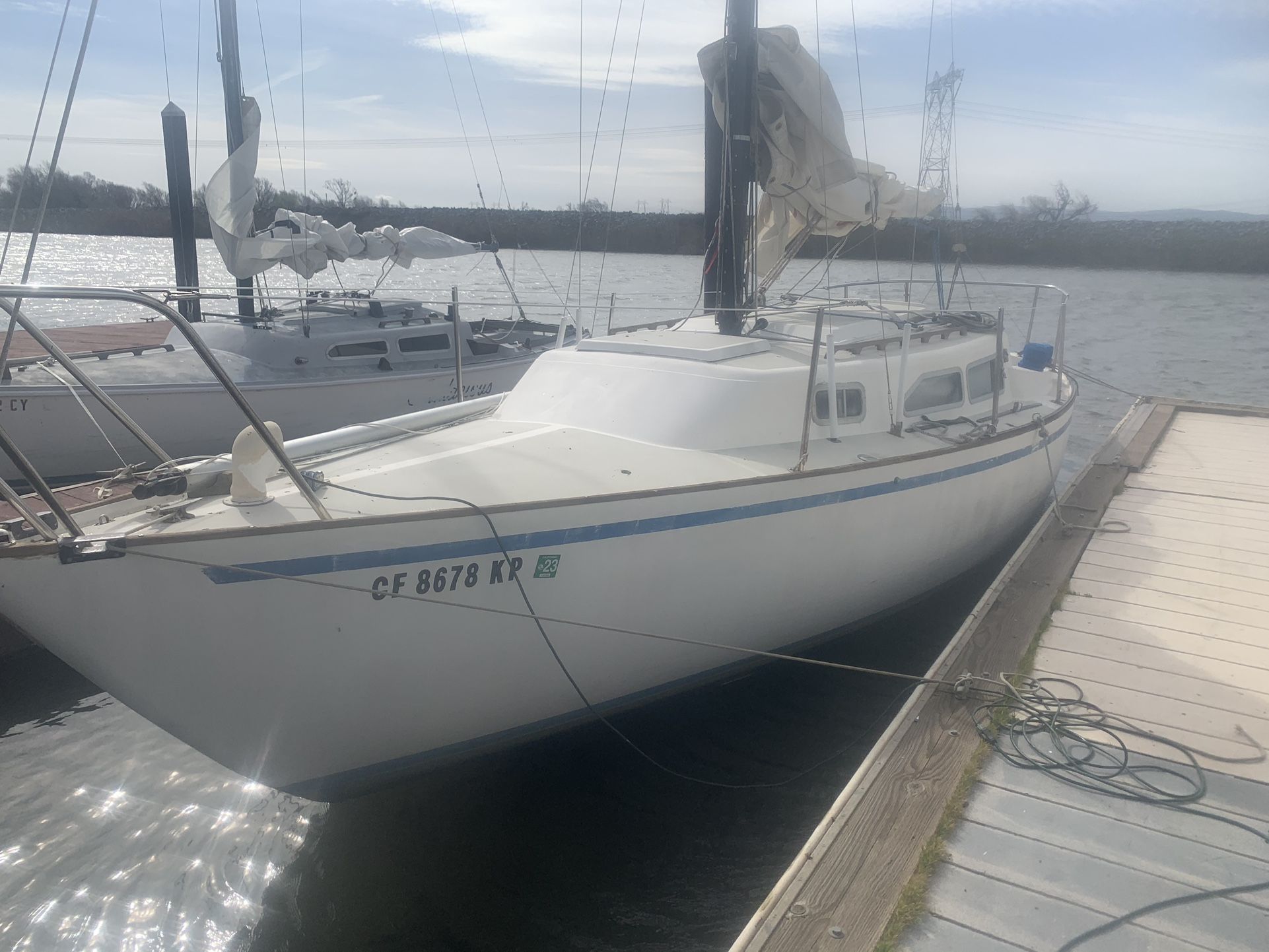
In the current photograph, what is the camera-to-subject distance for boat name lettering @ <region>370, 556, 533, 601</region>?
390 cm

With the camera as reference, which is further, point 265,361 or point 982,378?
point 265,361

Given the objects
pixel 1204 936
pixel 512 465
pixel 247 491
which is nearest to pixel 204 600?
pixel 247 491

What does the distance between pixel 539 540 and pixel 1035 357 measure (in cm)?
731

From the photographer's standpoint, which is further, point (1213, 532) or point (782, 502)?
point (1213, 532)

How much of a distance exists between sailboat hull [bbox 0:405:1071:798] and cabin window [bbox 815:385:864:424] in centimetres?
56

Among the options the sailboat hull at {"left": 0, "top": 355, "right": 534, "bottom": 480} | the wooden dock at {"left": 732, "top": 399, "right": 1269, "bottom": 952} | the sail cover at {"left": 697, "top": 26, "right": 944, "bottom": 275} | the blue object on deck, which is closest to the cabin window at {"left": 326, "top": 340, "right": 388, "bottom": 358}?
the sailboat hull at {"left": 0, "top": 355, "right": 534, "bottom": 480}

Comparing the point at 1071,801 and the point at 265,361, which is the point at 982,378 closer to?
the point at 1071,801

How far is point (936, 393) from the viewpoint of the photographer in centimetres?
668

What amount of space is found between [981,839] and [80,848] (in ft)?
14.5

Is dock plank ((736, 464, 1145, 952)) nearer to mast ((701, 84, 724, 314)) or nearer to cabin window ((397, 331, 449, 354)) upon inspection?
mast ((701, 84, 724, 314))

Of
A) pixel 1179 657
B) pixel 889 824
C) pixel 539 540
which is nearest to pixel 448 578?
pixel 539 540

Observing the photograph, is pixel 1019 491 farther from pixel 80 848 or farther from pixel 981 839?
pixel 80 848

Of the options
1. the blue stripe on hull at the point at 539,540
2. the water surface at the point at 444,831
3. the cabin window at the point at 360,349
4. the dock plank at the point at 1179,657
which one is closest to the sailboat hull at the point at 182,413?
the cabin window at the point at 360,349

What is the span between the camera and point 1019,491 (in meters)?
7.29
